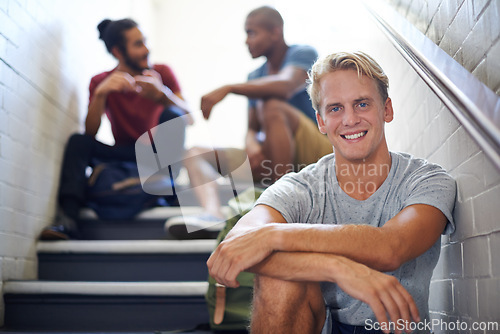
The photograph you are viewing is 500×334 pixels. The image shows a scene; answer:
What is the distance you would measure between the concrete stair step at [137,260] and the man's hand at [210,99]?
1.74 feet

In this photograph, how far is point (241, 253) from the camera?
118 centimetres

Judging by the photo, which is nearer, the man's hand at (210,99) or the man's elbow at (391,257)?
the man's elbow at (391,257)

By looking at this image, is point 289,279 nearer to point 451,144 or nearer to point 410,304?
point 410,304

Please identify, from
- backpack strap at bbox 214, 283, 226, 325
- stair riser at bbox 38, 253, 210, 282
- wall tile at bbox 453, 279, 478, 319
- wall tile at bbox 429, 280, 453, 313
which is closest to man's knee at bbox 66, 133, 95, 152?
stair riser at bbox 38, 253, 210, 282

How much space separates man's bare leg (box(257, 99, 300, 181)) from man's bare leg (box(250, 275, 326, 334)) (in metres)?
1.05

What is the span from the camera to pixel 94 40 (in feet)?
10.6

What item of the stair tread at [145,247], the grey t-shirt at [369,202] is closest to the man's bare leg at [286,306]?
the grey t-shirt at [369,202]

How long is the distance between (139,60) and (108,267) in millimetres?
1250

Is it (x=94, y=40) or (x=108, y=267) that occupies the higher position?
(x=94, y=40)

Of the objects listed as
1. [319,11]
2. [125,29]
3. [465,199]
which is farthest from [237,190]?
[319,11]

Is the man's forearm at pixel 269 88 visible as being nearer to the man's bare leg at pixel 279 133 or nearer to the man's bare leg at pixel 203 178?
the man's bare leg at pixel 279 133

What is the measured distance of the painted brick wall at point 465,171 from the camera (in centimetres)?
102

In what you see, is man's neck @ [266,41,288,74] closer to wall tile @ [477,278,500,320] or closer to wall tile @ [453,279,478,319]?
wall tile @ [453,279,478,319]

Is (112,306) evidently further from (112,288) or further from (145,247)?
(145,247)
